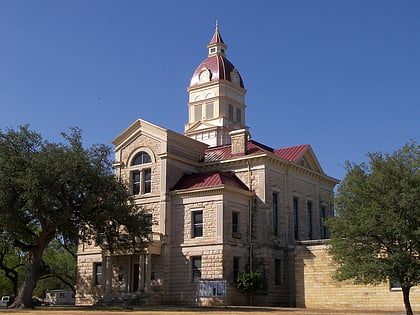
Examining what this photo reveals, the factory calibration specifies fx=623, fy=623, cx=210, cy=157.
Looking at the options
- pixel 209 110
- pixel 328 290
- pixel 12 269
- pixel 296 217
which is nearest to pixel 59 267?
pixel 12 269

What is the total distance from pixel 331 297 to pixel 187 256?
34.2ft

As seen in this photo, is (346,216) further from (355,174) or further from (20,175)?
(20,175)

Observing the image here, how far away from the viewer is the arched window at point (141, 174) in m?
48.2

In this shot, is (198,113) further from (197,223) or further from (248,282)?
(248,282)

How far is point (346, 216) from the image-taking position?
28969mm

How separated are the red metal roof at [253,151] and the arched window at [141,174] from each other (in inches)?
207

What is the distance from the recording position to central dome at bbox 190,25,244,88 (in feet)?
203

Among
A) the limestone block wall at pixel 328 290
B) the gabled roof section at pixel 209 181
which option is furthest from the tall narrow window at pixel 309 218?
the gabled roof section at pixel 209 181

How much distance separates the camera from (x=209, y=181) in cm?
4538

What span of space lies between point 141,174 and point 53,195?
13.3m

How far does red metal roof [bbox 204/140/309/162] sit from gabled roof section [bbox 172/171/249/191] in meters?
2.36

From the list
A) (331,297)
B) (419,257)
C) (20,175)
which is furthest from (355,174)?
(20,175)

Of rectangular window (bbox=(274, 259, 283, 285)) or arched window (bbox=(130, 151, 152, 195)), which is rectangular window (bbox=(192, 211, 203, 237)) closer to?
arched window (bbox=(130, 151, 152, 195))

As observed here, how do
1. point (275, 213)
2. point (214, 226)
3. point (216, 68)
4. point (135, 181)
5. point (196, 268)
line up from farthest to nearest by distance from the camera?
point (216, 68), point (135, 181), point (275, 213), point (196, 268), point (214, 226)
